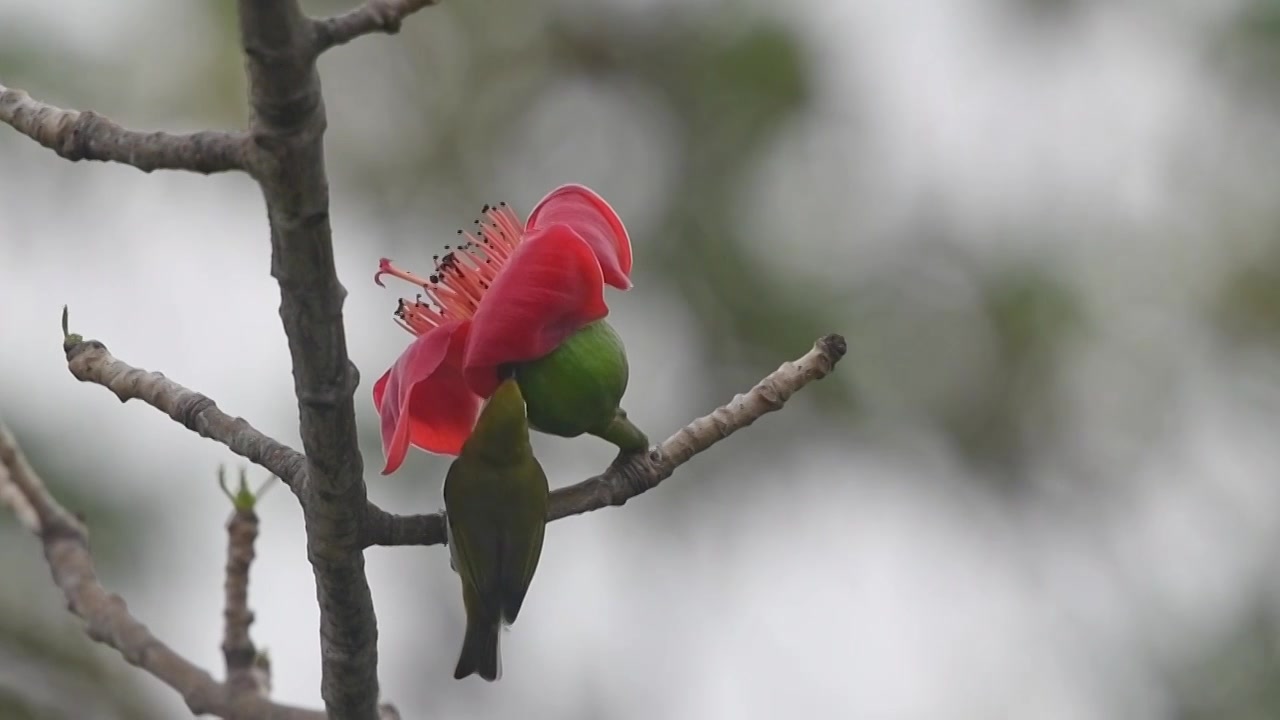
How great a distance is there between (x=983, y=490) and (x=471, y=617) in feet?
14.5

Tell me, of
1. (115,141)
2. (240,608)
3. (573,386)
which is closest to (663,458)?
(573,386)

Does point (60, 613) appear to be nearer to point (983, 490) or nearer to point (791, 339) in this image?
point (791, 339)

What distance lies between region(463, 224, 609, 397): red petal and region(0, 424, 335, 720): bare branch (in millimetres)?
493

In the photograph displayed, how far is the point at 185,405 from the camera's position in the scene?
106 cm

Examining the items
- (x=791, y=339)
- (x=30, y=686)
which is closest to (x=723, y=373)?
(x=791, y=339)

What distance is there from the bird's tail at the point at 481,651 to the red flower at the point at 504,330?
0.44ft

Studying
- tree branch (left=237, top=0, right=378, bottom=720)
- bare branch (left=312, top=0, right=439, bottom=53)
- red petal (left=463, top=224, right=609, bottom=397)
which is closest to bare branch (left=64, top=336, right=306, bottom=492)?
tree branch (left=237, top=0, right=378, bottom=720)

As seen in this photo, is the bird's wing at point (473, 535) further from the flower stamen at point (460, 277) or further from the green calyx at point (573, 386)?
the flower stamen at point (460, 277)

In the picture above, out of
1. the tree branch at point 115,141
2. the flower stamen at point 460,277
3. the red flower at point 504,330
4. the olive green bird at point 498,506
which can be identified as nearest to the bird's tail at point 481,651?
the olive green bird at point 498,506

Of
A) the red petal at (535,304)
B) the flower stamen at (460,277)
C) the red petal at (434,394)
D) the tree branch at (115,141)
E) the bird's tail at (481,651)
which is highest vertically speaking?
the flower stamen at (460,277)

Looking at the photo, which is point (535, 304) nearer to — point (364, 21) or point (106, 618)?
point (364, 21)

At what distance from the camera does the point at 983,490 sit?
523 cm

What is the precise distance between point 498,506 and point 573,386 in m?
0.13

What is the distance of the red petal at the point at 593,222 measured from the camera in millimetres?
1206
